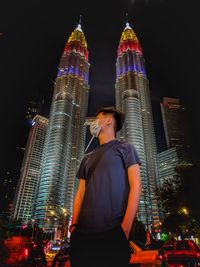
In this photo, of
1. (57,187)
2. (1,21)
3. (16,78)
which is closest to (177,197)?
(16,78)

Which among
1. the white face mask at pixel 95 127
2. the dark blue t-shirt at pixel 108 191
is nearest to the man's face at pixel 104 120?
the white face mask at pixel 95 127

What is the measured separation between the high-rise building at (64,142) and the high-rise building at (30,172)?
41.7 feet

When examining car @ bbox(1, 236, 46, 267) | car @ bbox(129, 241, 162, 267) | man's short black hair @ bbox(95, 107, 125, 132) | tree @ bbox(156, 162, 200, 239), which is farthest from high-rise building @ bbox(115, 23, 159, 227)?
man's short black hair @ bbox(95, 107, 125, 132)

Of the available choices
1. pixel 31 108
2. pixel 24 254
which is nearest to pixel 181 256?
pixel 24 254

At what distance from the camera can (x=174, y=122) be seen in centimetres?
9675

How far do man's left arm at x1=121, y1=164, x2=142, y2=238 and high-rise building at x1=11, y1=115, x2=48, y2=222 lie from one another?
10018 cm

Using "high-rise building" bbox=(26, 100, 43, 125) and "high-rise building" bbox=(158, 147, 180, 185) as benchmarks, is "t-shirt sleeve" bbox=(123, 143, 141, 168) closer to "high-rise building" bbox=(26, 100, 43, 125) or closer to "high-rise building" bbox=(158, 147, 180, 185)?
"high-rise building" bbox=(26, 100, 43, 125)

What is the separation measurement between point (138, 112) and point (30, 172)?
62.4 meters

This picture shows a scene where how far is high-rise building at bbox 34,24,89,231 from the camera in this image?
86500mm

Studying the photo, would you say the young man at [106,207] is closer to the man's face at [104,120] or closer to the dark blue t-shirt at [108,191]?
the dark blue t-shirt at [108,191]

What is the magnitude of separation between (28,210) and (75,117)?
51631 millimetres

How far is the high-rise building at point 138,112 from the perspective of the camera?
83.5 metres

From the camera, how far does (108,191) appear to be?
5.19 ft

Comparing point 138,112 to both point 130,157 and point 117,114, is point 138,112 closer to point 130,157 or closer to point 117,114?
point 117,114
